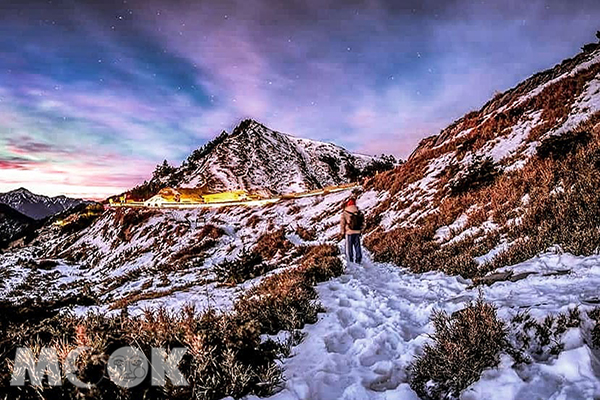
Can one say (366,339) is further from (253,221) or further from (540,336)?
(253,221)

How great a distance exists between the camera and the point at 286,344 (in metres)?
4.19

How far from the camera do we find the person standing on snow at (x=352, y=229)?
35.2 ft

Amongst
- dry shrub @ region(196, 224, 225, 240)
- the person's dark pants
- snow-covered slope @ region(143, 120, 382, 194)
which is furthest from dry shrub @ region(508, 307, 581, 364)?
snow-covered slope @ region(143, 120, 382, 194)

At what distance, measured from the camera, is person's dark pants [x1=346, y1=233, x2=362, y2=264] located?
10.9m

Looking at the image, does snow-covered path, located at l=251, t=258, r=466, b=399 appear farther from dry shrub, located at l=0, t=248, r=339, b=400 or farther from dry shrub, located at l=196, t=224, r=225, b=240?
dry shrub, located at l=196, t=224, r=225, b=240

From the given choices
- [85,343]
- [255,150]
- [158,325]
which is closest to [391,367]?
[158,325]

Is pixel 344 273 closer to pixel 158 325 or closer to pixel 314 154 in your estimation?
pixel 158 325

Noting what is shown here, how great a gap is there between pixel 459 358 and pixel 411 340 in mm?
1173

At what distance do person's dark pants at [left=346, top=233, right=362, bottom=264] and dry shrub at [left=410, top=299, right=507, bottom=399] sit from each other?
740cm

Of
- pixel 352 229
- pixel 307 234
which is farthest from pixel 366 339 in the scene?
pixel 307 234

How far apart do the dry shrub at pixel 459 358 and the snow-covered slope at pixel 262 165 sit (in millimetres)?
66480

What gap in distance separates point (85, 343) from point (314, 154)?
112 metres

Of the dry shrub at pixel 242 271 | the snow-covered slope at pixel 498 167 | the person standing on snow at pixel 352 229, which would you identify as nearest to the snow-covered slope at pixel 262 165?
the snow-covered slope at pixel 498 167

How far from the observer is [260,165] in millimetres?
91875
